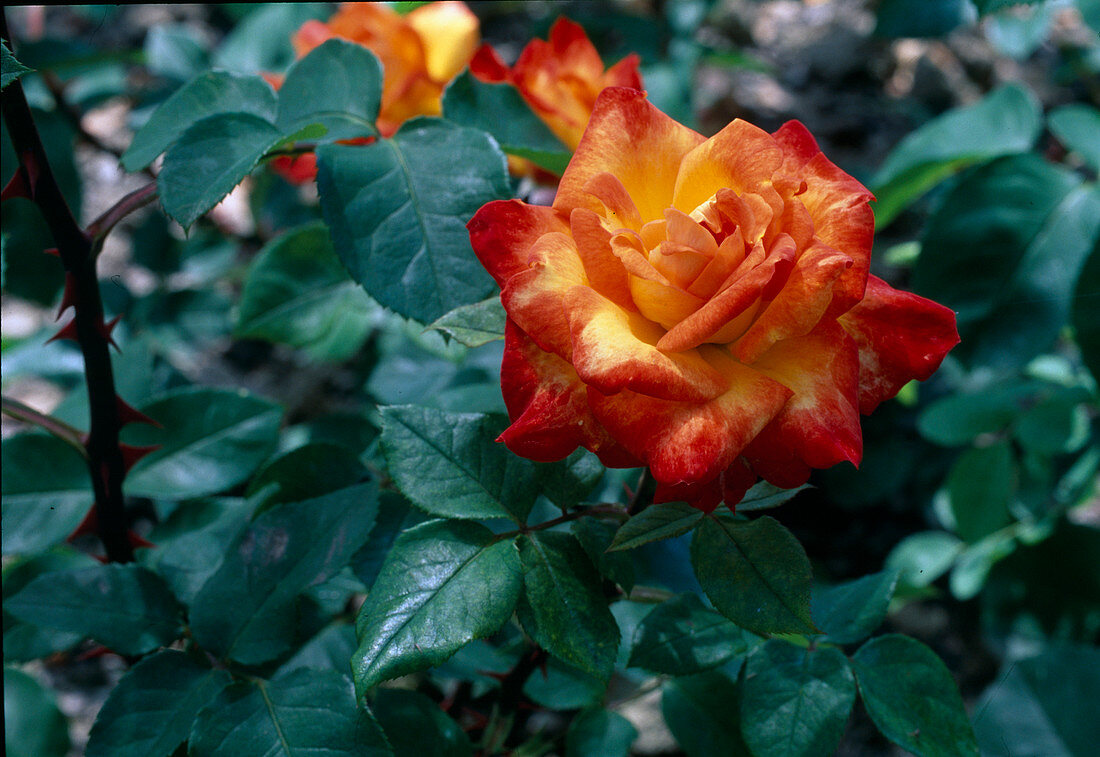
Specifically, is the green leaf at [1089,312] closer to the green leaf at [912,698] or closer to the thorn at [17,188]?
the green leaf at [912,698]

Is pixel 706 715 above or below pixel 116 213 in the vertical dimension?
below

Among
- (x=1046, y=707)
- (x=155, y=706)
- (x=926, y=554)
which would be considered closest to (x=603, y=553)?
(x=155, y=706)

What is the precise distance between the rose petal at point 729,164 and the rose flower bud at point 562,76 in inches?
11.5

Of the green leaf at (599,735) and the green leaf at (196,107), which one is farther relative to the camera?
the green leaf at (599,735)

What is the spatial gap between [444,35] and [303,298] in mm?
396

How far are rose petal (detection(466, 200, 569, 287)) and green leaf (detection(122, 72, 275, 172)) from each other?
0.27m

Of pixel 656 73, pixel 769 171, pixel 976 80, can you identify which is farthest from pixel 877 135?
pixel 769 171

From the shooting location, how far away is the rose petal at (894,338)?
1.50 feet

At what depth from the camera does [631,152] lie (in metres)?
0.51

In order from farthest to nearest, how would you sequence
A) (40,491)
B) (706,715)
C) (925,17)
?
(925,17)
(40,491)
(706,715)

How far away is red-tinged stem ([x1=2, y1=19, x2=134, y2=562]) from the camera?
1.81ft

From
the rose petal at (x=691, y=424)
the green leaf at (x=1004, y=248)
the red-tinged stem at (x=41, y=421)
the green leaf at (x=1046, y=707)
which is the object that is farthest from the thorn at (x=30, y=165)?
the green leaf at (x=1046, y=707)

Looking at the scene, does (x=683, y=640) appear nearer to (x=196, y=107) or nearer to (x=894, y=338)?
(x=894, y=338)

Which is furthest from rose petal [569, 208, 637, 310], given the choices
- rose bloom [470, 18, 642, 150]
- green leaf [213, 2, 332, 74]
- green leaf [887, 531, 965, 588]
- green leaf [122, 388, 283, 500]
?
green leaf [213, 2, 332, 74]
